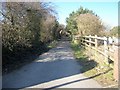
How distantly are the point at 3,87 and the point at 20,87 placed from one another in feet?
1.86

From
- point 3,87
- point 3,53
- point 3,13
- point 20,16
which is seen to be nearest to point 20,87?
point 3,87

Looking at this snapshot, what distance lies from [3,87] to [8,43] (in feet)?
15.1

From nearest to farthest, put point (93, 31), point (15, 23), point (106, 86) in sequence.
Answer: point (106, 86) → point (15, 23) → point (93, 31)

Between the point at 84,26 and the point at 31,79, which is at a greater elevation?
the point at 84,26

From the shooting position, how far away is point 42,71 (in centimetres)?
1256

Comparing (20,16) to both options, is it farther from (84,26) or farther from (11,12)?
(84,26)

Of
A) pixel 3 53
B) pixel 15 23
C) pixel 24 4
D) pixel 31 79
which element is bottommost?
pixel 31 79

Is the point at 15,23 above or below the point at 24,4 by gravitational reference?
below

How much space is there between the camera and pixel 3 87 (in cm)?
909

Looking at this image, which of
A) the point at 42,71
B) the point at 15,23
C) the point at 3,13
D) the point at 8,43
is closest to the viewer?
the point at 42,71

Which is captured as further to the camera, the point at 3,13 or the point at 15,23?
the point at 15,23

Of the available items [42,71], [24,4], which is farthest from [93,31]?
[42,71]

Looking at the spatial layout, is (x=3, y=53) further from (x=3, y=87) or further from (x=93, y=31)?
(x=93, y=31)

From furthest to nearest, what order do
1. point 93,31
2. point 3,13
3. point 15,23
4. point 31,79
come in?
point 93,31, point 15,23, point 3,13, point 31,79
